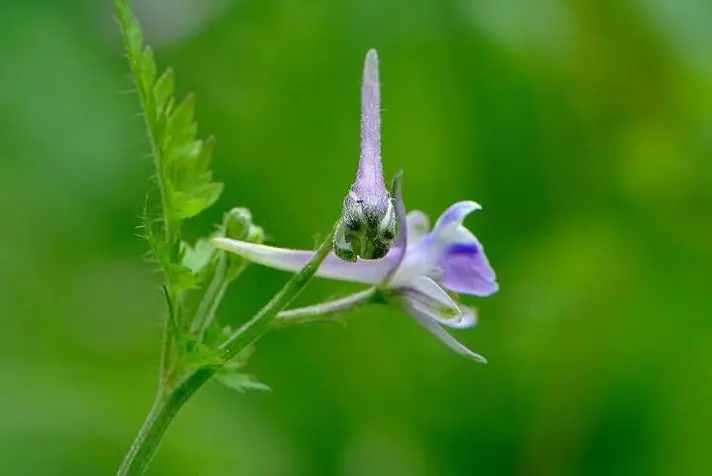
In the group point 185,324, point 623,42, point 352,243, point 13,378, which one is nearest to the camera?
point 352,243

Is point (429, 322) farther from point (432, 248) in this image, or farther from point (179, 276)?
point (179, 276)

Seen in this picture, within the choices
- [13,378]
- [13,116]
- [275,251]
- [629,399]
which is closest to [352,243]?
[275,251]

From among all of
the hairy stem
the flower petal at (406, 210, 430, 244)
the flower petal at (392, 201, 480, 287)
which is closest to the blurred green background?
the flower petal at (406, 210, 430, 244)

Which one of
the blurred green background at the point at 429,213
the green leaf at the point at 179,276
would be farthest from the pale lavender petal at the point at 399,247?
the blurred green background at the point at 429,213

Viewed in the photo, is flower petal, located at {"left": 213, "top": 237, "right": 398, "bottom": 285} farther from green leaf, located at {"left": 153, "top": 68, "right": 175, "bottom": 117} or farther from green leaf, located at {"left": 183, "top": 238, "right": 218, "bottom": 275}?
green leaf, located at {"left": 153, "top": 68, "right": 175, "bottom": 117}

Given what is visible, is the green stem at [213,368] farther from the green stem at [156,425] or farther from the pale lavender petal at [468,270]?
the pale lavender petal at [468,270]

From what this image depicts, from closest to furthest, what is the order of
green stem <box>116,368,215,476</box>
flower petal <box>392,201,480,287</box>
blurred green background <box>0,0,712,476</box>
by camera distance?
green stem <box>116,368,215,476</box> → flower petal <box>392,201,480,287</box> → blurred green background <box>0,0,712,476</box>

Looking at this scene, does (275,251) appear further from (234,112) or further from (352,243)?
(234,112)
